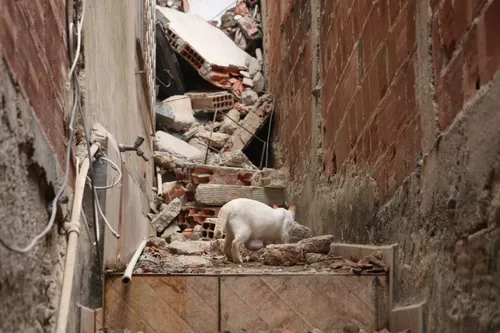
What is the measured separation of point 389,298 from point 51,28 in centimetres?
185

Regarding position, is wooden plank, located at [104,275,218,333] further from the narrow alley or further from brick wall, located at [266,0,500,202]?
brick wall, located at [266,0,500,202]

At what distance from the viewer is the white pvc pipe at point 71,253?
1739 mm

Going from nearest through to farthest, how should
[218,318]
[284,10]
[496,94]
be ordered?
[496,94] < [218,318] < [284,10]

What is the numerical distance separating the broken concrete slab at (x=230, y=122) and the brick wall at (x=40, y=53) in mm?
8163

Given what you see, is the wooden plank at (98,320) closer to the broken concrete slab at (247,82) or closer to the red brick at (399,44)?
the red brick at (399,44)

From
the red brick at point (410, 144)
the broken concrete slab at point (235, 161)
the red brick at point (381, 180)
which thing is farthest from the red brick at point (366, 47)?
the broken concrete slab at point (235, 161)

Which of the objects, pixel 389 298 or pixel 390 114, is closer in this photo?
pixel 389 298

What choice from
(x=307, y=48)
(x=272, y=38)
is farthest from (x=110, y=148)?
(x=272, y=38)

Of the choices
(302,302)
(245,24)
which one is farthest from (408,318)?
(245,24)

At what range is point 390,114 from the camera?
3.29 meters

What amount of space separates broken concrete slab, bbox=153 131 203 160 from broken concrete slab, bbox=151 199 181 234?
1.35 metres

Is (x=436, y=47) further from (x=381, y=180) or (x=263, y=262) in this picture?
(x=263, y=262)

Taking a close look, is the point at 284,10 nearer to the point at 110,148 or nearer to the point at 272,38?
the point at 272,38

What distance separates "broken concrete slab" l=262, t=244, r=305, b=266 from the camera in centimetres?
371
